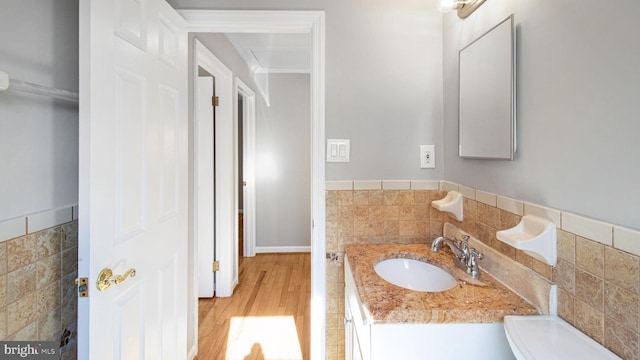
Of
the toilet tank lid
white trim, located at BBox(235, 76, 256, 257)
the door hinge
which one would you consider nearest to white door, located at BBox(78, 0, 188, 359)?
the door hinge

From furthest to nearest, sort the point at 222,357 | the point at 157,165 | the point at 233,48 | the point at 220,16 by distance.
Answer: the point at 233,48 < the point at 222,357 < the point at 220,16 < the point at 157,165

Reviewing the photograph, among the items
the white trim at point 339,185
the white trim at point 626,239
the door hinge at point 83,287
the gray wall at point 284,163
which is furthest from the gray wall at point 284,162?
the white trim at point 626,239

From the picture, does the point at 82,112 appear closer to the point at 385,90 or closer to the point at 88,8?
the point at 88,8

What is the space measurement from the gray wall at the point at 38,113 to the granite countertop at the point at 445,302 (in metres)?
1.08

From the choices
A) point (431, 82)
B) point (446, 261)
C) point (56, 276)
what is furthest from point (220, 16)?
point (446, 261)

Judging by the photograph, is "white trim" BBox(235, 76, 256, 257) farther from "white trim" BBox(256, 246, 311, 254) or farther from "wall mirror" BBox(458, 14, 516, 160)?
"wall mirror" BBox(458, 14, 516, 160)

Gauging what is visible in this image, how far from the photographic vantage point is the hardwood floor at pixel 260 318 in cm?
196

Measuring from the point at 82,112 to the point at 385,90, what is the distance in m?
1.33

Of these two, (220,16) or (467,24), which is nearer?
(467,24)

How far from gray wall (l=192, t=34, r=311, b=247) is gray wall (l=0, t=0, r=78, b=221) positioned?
9.47ft

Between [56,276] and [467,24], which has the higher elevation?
[467,24]

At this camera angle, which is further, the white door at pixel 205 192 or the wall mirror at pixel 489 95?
the white door at pixel 205 192

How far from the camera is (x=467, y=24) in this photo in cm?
135

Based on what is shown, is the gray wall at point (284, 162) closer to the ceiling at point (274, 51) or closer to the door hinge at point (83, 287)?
the ceiling at point (274, 51)
